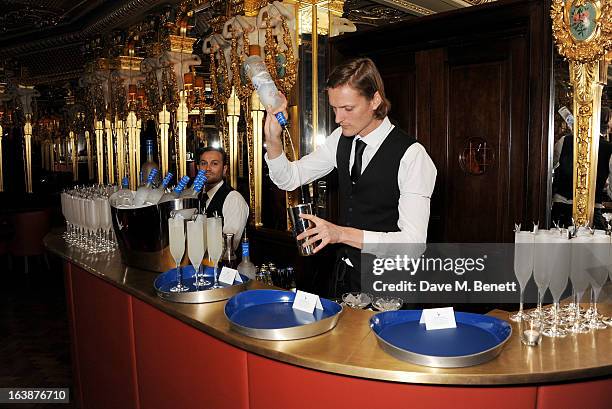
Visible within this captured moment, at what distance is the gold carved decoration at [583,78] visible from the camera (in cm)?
283

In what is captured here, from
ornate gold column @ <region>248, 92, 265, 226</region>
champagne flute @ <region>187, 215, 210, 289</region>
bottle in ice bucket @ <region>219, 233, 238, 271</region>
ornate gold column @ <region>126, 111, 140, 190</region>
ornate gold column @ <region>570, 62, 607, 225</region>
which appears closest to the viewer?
champagne flute @ <region>187, 215, 210, 289</region>

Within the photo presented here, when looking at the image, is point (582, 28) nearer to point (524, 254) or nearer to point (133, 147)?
point (524, 254)

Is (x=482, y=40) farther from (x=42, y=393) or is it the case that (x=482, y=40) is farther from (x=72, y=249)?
(x=42, y=393)

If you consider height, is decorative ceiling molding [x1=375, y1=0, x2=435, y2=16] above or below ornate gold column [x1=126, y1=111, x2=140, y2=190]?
above

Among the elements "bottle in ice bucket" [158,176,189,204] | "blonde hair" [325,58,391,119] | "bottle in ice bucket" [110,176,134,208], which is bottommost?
"bottle in ice bucket" [110,176,134,208]

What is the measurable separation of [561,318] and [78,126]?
8.54 m

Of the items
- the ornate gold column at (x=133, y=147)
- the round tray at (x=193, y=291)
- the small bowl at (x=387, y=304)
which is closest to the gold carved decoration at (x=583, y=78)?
the small bowl at (x=387, y=304)

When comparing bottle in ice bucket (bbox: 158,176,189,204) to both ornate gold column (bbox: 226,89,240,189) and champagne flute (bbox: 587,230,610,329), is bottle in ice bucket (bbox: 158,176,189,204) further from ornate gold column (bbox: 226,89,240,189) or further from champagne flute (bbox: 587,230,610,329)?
ornate gold column (bbox: 226,89,240,189)

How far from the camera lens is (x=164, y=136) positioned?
20.7ft

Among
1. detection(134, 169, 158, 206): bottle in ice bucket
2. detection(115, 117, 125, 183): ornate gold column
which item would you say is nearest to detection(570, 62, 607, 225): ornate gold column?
detection(134, 169, 158, 206): bottle in ice bucket

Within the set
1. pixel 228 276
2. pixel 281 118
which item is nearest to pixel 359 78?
pixel 281 118

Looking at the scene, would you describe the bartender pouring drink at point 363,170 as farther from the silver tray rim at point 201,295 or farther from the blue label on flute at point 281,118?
the silver tray rim at point 201,295

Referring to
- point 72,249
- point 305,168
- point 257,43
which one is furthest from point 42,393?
point 257,43

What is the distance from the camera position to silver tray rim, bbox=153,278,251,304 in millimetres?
1964
